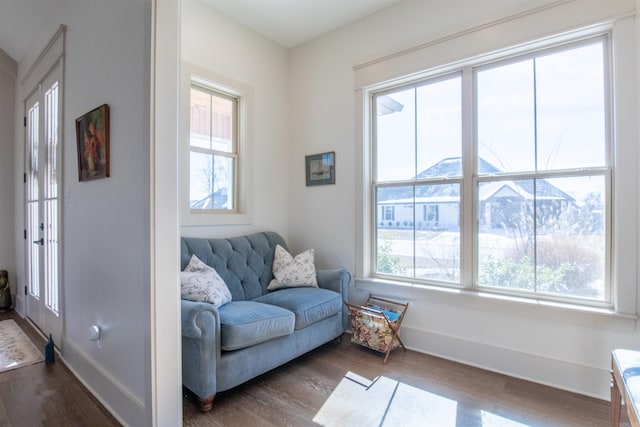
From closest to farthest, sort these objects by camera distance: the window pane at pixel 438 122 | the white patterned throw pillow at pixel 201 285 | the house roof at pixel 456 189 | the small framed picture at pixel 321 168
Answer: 1. the white patterned throw pillow at pixel 201 285
2. the house roof at pixel 456 189
3. the window pane at pixel 438 122
4. the small framed picture at pixel 321 168

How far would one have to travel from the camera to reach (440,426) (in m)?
1.76

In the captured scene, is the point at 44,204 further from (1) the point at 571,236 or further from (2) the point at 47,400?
(1) the point at 571,236

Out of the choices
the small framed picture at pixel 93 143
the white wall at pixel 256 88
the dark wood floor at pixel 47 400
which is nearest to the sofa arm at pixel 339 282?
the white wall at pixel 256 88

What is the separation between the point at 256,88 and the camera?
11.1 ft

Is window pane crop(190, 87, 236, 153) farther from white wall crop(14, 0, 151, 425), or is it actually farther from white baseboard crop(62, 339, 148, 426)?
white baseboard crop(62, 339, 148, 426)

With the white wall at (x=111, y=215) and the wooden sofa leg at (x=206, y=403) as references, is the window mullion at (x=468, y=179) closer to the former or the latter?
the wooden sofa leg at (x=206, y=403)

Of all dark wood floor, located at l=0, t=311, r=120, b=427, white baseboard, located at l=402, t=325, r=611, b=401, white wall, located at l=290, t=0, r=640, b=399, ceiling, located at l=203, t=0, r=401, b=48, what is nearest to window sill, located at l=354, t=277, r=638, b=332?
white wall, located at l=290, t=0, r=640, b=399

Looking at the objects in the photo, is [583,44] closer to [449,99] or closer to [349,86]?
[449,99]

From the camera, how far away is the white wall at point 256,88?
2.90 metres

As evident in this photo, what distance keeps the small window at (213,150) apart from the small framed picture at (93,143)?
0.87m

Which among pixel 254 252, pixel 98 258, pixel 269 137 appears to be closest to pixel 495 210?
pixel 254 252

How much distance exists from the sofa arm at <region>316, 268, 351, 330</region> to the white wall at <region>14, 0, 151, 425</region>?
1.61 metres

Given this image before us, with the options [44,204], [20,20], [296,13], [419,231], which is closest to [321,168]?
[419,231]

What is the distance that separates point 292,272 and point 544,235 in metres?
2.00
